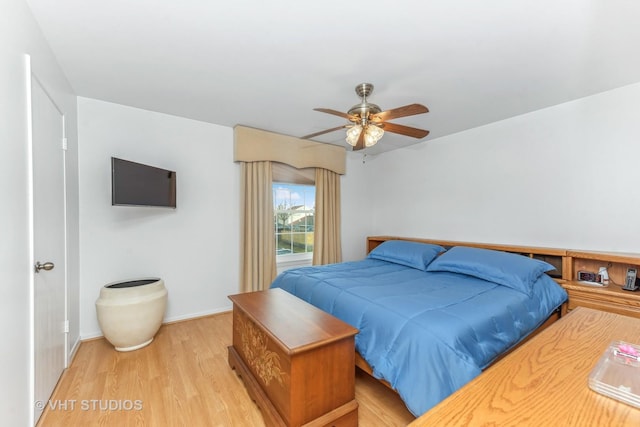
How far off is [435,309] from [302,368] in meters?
0.92

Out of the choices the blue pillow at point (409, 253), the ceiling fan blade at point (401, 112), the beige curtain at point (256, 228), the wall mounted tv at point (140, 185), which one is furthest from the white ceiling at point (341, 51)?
the blue pillow at point (409, 253)

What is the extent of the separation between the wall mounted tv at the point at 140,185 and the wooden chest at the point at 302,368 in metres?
1.57

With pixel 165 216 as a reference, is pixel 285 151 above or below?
above

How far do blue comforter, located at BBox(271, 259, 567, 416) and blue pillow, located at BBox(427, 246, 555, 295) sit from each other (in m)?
0.07

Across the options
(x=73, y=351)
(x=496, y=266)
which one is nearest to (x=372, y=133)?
(x=496, y=266)

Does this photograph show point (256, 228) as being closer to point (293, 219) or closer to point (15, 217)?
point (293, 219)

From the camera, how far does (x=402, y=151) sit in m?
4.24

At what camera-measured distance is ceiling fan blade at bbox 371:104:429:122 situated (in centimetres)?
188

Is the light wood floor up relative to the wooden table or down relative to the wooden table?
down

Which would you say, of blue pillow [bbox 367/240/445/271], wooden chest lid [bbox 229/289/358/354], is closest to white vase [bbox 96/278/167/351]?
wooden chest lid [bbox 229/289/358/354]

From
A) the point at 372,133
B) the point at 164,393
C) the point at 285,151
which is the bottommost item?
the point at 164,393

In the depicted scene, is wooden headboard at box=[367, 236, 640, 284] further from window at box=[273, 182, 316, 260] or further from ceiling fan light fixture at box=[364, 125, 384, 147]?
window at box=[273, 182, 316, 260]

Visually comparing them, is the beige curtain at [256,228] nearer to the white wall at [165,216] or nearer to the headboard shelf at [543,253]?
the white wall at [165,216]

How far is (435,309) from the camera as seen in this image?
173 centimetres
